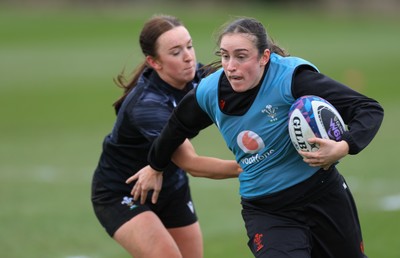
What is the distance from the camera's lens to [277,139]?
516 centimetres

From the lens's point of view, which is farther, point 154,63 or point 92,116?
point 92,116

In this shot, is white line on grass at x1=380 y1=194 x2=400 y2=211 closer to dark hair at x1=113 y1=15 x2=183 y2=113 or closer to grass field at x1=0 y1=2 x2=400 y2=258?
grass field at x1=0 y1=2 x2=400 y2=258

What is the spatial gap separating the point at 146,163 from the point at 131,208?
370 mm

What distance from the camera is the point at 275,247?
5012 millimetres

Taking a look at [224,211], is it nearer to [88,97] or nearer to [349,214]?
[349,214]

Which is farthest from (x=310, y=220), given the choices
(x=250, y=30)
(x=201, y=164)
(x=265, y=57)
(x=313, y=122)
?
(x=250, y=30)

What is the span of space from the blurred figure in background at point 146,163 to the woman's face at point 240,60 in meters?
0.82

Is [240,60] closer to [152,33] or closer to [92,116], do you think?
[152,33]

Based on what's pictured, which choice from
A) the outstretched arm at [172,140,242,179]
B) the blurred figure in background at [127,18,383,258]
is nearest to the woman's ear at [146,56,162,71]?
the outstretched arm at [172,140,242,179]

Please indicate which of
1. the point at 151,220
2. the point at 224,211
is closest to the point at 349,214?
the point at 151,220

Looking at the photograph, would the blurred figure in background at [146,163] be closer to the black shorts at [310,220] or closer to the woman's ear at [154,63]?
the woman's ear at [154,63]

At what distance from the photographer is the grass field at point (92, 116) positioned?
899 centimetres

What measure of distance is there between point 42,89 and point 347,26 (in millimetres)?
20766

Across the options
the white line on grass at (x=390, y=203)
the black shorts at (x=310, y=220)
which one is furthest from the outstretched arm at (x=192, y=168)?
the white line on grass at (x=390, y=203)
